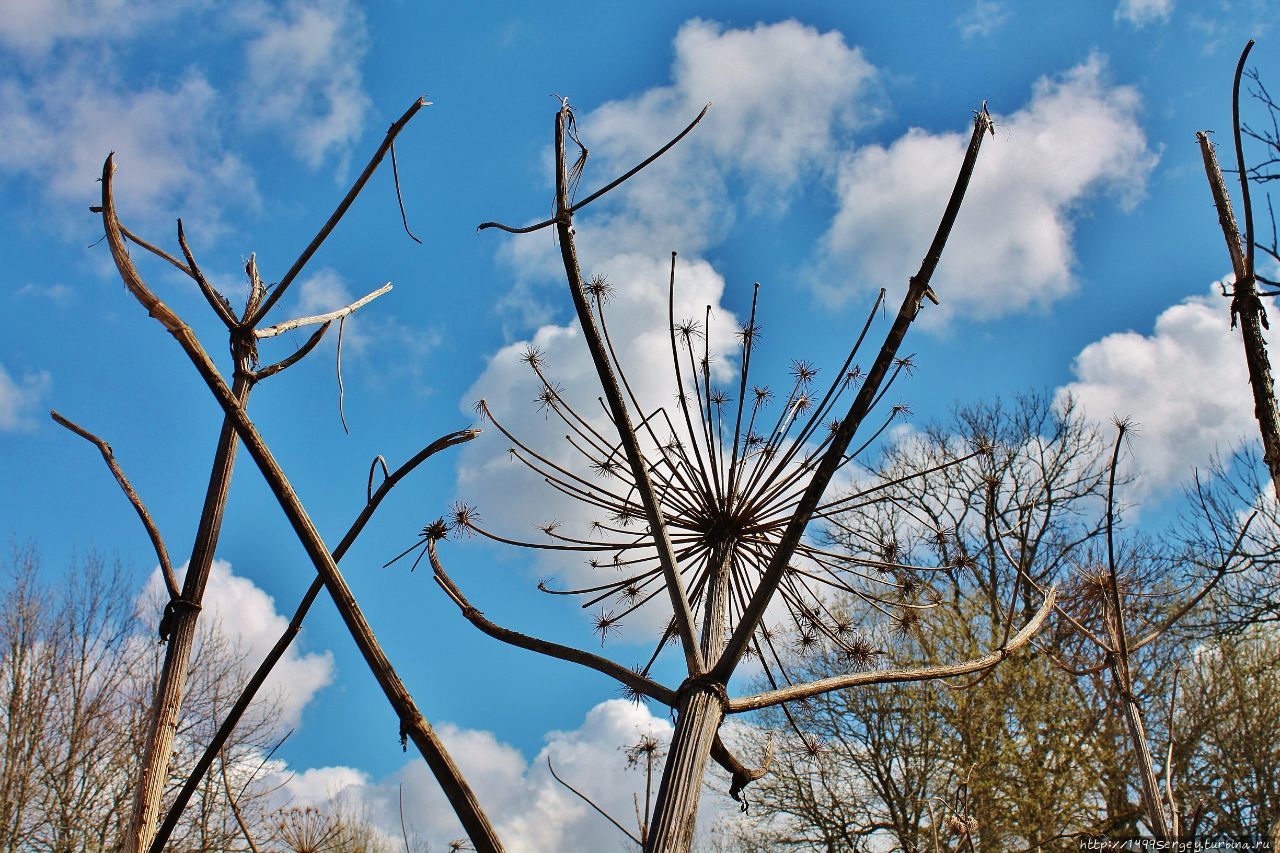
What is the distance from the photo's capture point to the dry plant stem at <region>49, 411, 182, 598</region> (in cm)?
140

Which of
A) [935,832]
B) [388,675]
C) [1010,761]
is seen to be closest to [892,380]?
[935,832]

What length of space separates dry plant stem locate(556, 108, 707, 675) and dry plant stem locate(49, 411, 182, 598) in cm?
73

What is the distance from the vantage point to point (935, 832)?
330cm

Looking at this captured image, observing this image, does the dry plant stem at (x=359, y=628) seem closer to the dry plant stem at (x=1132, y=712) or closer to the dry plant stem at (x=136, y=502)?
the dry plant stem at (x=136, y=502)

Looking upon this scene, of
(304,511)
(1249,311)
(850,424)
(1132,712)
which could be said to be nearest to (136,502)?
(304,511)

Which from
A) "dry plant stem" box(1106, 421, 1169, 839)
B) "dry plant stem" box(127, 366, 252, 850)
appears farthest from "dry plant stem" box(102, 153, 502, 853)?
"dry plant stem" box(1106, 421, 1169, 839)

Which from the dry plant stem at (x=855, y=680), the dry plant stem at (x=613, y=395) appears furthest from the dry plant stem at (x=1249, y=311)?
the dry plant stem at (x=613, y=395)

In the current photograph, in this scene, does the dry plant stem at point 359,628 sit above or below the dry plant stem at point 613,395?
below

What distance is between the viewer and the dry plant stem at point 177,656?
4.06 feet

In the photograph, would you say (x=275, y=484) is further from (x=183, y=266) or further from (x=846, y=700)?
(x=846, y=700)

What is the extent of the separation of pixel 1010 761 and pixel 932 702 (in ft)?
5.64

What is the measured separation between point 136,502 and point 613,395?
80 centimetres

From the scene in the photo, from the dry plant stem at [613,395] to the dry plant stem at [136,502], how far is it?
73 centimetres

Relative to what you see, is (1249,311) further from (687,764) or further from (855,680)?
(687,764)
